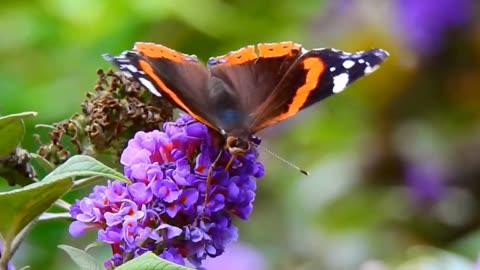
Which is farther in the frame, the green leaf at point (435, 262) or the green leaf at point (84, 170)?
the green leaf at point (435, 262)

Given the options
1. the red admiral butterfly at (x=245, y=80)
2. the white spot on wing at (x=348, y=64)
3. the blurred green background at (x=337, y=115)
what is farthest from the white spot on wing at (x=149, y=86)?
the blurred green background at (x=337, y=115)

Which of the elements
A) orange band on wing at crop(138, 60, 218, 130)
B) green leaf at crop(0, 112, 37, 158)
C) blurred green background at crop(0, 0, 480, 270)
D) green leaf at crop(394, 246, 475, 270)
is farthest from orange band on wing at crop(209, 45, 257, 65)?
blurred green background at crop(0, 0, 480, 270)

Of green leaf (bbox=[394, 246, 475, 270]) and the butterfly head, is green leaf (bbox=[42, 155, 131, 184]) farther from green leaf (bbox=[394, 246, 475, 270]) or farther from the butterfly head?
green leaf (bbox=[394, 246, 475, 270])

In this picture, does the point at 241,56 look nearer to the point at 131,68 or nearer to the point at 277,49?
the point at 277,49

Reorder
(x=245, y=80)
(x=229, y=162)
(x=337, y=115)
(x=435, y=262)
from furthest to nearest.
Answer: (x=337, y=115) < (x=435, y=262) < (x=245, y=80) < (x=229, y=162)

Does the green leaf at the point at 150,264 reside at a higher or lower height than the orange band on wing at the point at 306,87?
lower

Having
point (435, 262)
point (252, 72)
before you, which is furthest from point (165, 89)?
point (435, 262)

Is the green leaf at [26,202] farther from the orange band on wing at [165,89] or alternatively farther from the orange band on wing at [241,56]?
the orange band on wing at [241,56]
